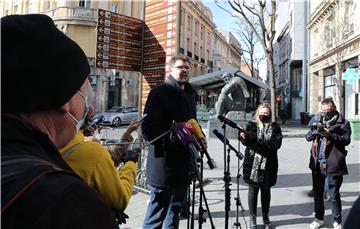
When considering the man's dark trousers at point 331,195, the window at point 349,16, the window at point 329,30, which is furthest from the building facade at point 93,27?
the man's dark trousers at point 331,195

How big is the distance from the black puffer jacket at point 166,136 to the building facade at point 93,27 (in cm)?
3023

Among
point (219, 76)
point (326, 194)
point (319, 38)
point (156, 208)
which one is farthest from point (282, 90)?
point (156, 208)

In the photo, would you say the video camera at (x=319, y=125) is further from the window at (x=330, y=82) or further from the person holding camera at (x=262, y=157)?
the window at (x=330, y=82)

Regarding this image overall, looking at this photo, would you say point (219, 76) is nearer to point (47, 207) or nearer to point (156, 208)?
point (156, 208)

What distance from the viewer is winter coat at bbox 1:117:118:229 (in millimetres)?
807

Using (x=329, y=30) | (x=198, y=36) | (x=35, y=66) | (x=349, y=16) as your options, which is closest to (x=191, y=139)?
(x=35, y=66)

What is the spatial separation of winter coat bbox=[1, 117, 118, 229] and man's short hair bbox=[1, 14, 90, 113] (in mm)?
74

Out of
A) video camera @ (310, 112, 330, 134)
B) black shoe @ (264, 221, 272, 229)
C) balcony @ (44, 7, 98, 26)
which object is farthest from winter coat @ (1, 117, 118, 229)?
balcony @ (44, 7, 98, 26)

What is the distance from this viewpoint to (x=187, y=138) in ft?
9.92

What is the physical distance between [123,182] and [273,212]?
4.08 meters

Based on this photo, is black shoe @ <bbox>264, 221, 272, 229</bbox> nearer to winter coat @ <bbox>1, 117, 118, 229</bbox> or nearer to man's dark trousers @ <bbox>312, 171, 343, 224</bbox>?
man's dark trousers @ <bbox>312, 171, 343, 224</bbox>

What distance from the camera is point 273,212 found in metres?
5.58

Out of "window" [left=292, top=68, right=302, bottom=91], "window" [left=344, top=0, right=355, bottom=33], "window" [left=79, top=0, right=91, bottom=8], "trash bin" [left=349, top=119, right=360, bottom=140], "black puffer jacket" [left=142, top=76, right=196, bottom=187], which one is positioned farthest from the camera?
"window" [left=292, top=68, right=302, bottom=91]

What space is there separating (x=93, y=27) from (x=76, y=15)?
6.98 feet
